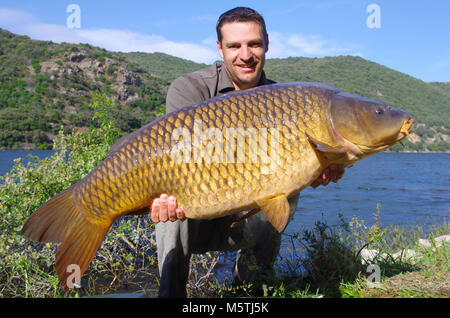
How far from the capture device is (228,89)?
2.60 m

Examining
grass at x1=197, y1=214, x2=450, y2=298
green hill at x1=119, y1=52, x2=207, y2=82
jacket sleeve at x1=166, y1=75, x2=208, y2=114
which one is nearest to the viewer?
grass at x1=197, y1=214, x2=450, y2=298

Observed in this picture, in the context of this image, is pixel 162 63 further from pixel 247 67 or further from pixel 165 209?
pixel 165 209

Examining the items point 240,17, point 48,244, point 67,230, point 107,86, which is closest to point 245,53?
point 240,17

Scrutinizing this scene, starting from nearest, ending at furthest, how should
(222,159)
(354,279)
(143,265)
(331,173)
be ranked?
1. (222,159)
2. (331,173)
3. (354,279)
4. (143,265)

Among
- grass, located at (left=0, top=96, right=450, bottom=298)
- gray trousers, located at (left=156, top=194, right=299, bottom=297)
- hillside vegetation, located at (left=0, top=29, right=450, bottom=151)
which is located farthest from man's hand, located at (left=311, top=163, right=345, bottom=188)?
hillside vegetation, located at (left=0, top=29, right=450, bottom=151)

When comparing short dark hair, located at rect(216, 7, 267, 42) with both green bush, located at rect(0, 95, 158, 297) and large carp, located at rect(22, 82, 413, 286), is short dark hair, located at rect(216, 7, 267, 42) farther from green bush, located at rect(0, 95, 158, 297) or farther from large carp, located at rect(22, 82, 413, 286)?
green bush, located at rect(0, 95, 158, 297)

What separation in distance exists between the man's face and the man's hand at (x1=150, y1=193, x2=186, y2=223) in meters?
1.21

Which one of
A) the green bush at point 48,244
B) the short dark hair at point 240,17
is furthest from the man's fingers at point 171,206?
the short dark hair at point 240,17

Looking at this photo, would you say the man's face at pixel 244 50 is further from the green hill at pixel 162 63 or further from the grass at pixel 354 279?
the green hill at pixel 162 63

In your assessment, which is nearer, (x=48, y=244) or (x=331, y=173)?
(x=331, y=173)

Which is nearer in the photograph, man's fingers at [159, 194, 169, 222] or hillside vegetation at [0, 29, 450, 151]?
man's fingers at [159, 194, 169, 222]

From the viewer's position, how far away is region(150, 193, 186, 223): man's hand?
168cm

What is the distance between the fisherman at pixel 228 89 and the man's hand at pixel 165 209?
0.43 meters

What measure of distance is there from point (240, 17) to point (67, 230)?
177 centimetres
